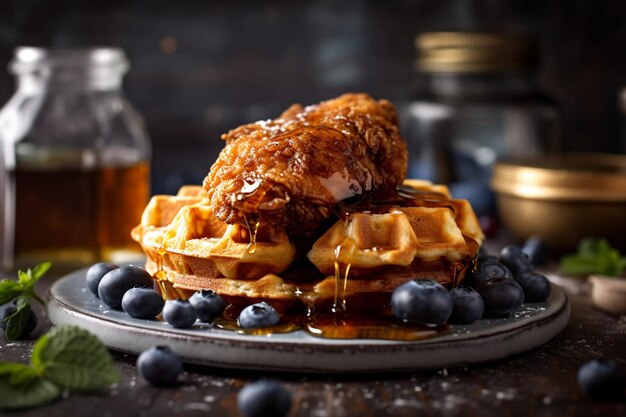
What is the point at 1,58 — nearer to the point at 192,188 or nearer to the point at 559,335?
the point at 192,188

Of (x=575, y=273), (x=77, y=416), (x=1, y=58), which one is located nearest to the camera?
(x=77, y=416)

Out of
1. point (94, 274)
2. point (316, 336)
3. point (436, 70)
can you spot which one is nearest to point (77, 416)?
point (316, 336)

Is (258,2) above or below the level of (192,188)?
above

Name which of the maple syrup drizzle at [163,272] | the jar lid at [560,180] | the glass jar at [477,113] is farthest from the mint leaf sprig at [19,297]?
the glass jar at [477,113]

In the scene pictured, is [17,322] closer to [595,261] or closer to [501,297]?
[501,297]

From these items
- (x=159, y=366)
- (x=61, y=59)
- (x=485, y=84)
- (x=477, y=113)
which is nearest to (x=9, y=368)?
(x=159, y=366)

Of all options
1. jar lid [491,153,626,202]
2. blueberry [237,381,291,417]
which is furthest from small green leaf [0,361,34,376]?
jar lid [491,153,626,202]

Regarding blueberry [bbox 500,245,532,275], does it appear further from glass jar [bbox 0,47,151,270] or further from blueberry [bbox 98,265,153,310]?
glass jar [bbox 0,47,151,270]
